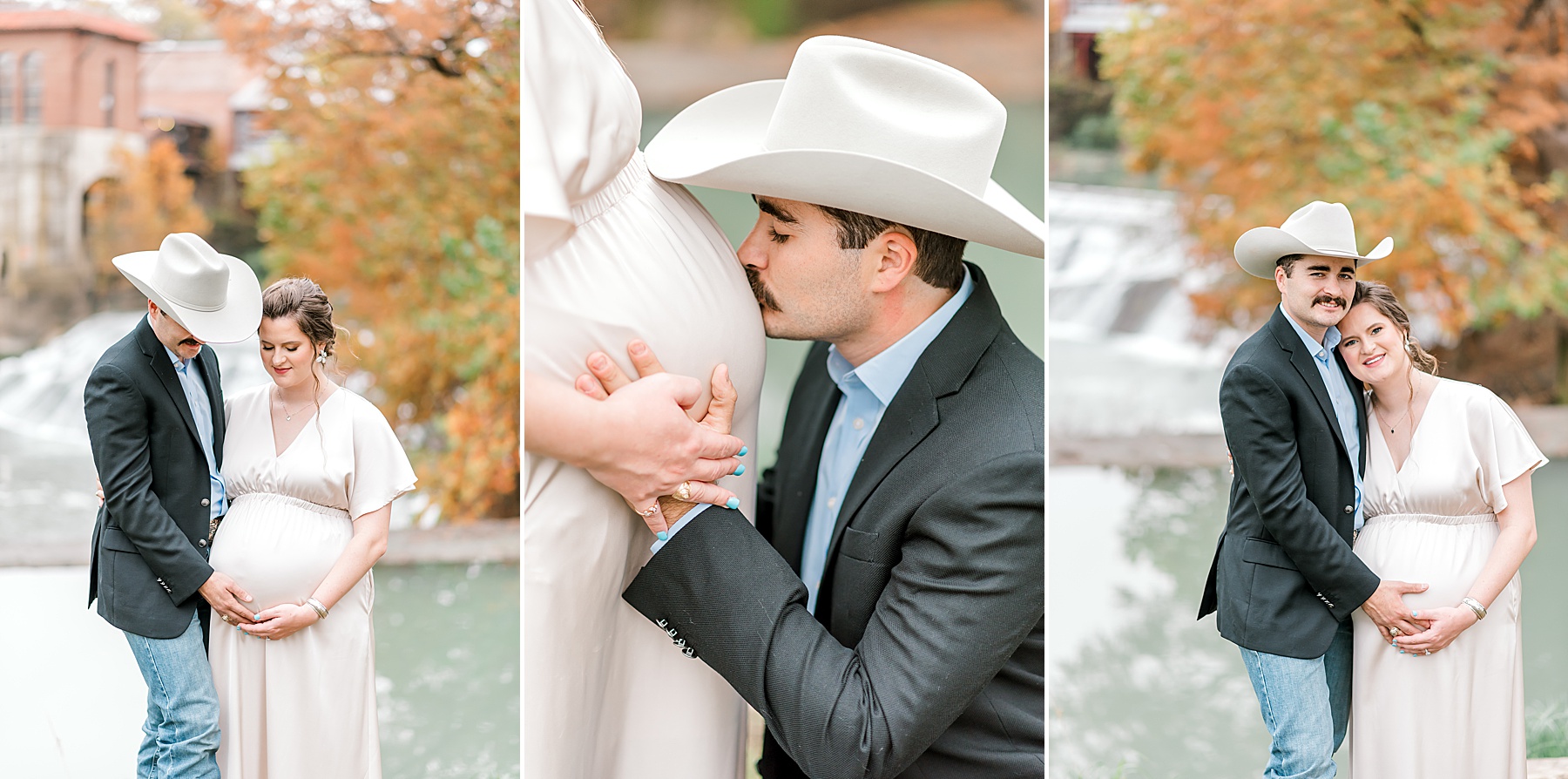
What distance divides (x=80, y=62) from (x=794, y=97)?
418 cm

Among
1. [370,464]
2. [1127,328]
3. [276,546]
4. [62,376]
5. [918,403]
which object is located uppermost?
[918,403]

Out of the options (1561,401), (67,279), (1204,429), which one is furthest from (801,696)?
(1204,429)

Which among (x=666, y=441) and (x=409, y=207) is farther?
(x=409, y=207)

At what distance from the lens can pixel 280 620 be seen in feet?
7.11

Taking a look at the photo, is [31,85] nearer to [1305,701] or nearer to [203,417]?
[203,417]

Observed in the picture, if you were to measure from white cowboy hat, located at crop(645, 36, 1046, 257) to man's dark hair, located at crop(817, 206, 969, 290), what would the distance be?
3 centimetres

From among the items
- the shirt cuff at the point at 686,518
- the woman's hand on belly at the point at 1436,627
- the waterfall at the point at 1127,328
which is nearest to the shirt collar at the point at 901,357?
the shirt cuff at the point at 686,518

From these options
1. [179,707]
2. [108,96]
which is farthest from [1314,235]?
[108,96]

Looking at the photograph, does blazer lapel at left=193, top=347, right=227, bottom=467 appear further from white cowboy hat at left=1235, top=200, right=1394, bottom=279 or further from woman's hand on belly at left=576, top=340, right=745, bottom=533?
white cowboy hat at left=1235, top=200, right=1394, bottom=279

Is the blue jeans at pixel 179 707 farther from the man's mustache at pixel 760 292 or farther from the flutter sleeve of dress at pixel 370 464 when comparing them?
the man's mustache at pixel 760 292

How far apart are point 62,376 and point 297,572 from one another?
3.80 metres

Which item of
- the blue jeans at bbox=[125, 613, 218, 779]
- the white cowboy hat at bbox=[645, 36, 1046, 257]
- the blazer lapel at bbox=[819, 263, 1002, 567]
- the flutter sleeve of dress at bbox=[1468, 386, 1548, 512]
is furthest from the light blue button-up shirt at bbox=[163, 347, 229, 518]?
the flutter sleeve of dress at bbox=[1468, 386, 1548, 512]

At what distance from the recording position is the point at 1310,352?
2.10m

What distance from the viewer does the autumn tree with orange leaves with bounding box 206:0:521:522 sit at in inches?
214
